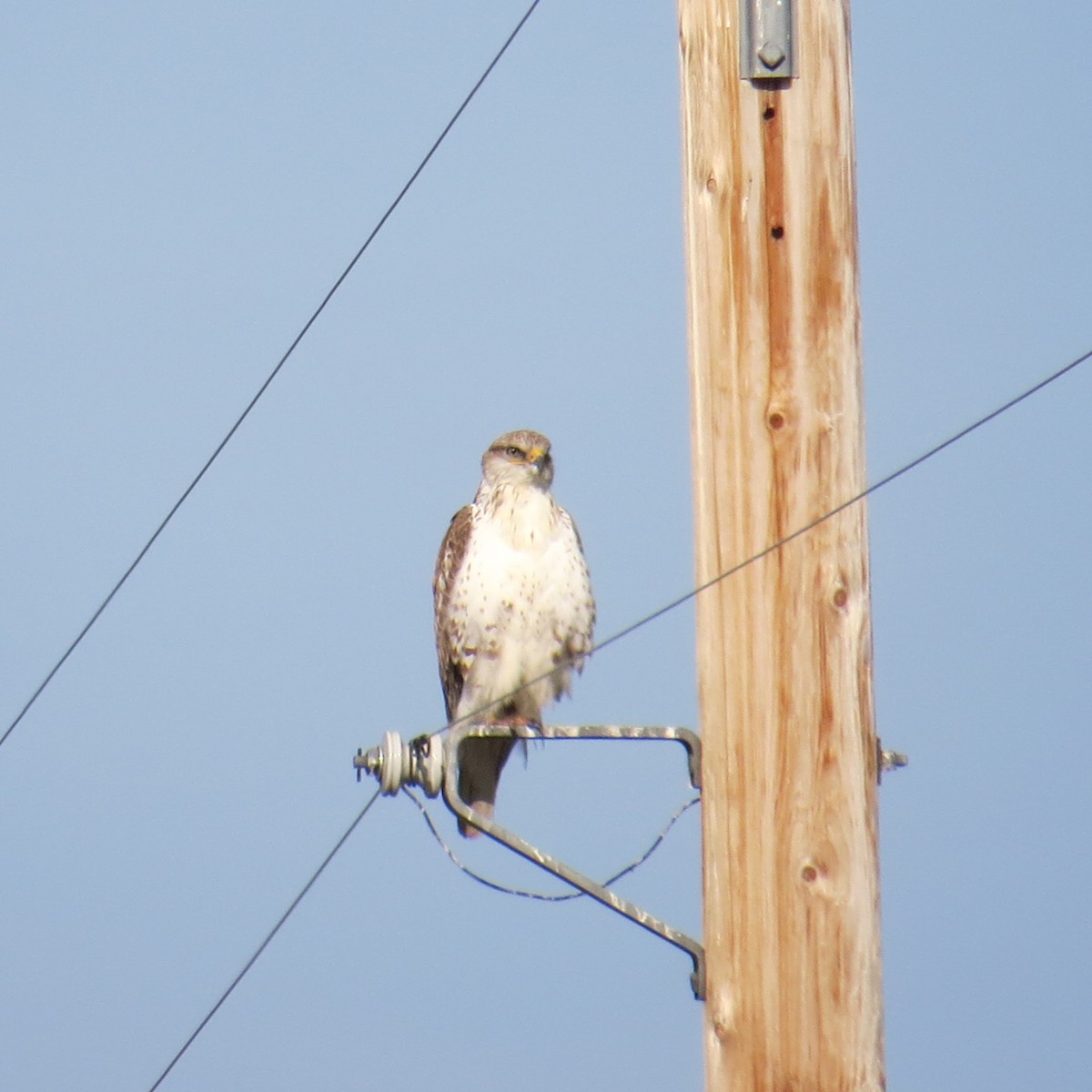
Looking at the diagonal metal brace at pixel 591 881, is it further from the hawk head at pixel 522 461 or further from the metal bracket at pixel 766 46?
the hawk head at pixel 522 461

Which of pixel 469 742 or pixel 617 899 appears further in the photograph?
pixel 469 742

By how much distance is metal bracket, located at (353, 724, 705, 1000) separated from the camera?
3789 millimetres

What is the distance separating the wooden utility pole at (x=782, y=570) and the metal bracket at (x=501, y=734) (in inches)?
3.0

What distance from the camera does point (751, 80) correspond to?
3.82 meters

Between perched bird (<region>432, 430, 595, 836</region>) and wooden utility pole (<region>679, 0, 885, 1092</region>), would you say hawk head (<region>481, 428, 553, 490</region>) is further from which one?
wooden utility pole (<region>679, 0, 885, 1092</region>)

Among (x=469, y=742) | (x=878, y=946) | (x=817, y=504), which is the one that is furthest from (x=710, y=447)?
(x=469, y=742)

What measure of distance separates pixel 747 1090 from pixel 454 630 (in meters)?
3.86

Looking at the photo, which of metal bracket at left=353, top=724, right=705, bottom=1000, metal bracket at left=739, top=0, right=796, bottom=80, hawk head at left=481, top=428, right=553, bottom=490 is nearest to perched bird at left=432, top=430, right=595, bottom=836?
hawk head at left=481, top=428, right=553, bottom=490

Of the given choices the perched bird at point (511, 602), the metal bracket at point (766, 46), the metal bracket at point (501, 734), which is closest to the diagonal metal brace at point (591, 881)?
the metal bracket at point (501, 734)

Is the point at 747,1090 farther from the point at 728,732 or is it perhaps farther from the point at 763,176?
the point at 763,176

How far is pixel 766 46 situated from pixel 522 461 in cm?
379

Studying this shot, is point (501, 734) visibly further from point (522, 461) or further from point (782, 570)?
point (522, 461)

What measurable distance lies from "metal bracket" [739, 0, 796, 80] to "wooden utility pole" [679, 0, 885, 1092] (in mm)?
19

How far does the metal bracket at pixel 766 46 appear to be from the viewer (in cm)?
380
